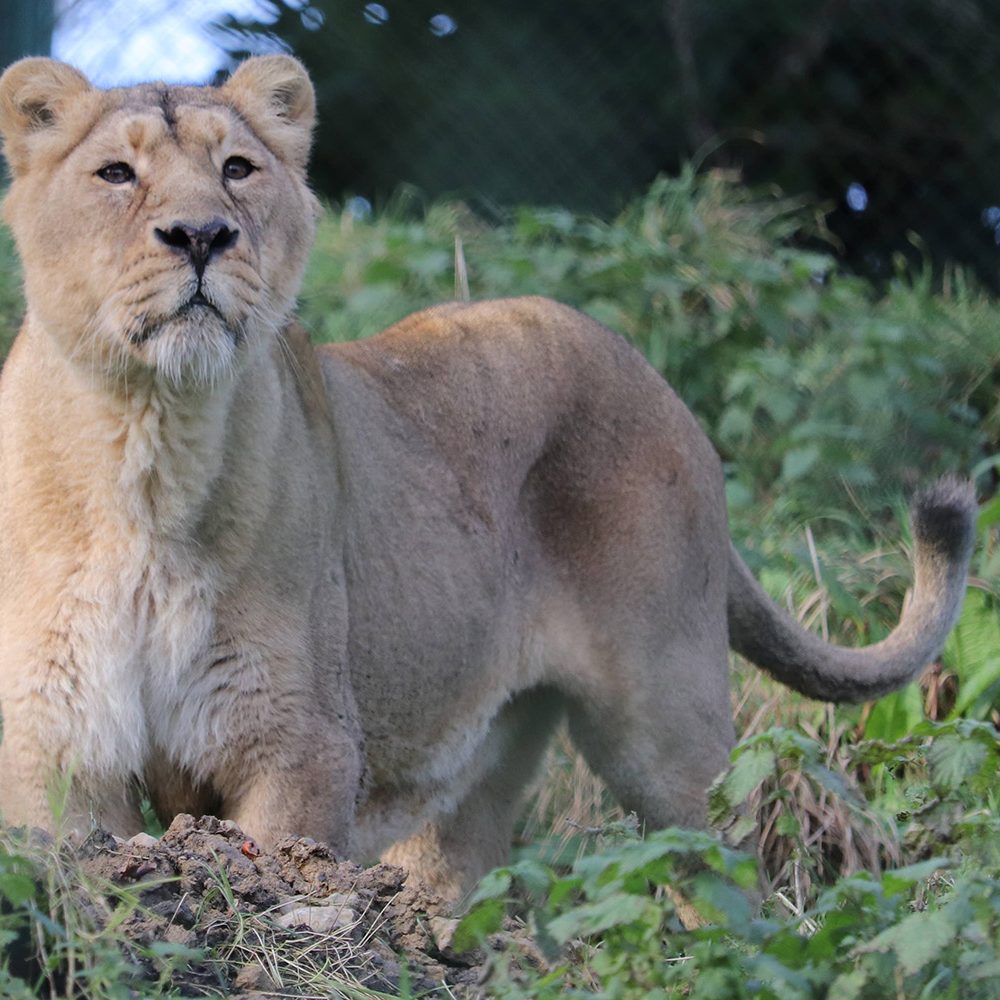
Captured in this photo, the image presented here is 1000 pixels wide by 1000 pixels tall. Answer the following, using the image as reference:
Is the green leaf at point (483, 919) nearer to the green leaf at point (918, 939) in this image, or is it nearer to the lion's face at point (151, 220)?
the green leaf at point (918, 939)

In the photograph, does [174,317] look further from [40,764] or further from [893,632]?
[893,632]

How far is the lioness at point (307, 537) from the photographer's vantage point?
3328mm

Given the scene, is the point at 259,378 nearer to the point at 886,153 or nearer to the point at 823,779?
the point at 823,779

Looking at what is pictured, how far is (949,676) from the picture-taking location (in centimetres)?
525

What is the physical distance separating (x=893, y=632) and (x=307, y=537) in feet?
5.62

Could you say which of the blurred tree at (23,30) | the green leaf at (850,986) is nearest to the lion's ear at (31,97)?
the blurred tree at (23,30)

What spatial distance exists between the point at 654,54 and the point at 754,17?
2.07 ft

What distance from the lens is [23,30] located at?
5.07 meters

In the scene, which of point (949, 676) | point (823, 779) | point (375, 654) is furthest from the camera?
point (949, 676)

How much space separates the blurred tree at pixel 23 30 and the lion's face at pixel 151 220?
1.57 m

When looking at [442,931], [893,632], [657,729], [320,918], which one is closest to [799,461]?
[893,632]

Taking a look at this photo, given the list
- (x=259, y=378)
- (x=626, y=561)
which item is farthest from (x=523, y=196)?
(x=259, y=378)

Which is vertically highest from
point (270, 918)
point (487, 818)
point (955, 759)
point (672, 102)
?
point (672, 102)

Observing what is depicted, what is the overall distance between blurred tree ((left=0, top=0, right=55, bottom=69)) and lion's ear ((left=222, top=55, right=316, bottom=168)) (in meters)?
1.48
